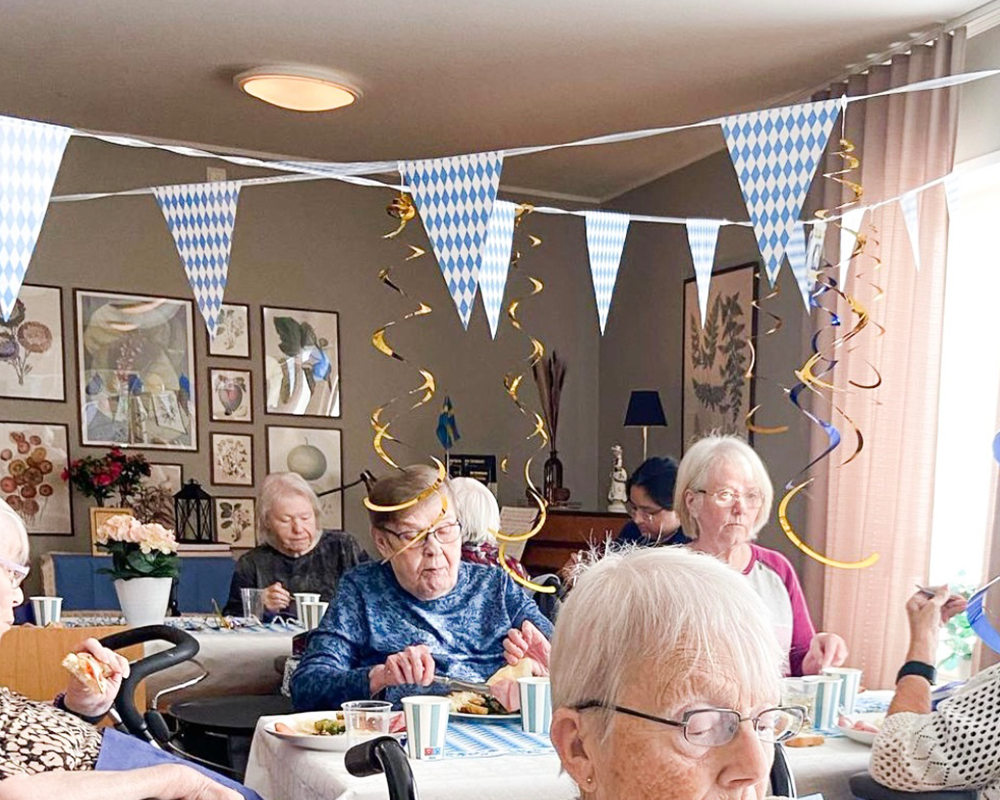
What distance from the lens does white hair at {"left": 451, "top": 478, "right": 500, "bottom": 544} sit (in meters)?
3.47

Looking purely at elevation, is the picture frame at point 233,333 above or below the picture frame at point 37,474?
above

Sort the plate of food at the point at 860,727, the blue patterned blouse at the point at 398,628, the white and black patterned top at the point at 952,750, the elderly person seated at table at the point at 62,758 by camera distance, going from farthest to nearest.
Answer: the blue patterned blouse at the point at 398,628
the plate of food at the point at 860,727
the white and black patterned top at the point at 952,750
the elderly person seated at table at the point at 62,758

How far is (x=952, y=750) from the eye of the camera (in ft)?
5.49

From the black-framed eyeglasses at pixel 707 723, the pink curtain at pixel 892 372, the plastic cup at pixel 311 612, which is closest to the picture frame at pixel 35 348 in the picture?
the plastic cup at pixel 311 612

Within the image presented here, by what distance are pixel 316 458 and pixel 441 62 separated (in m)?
2.42

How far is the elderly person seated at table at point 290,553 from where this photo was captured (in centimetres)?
379

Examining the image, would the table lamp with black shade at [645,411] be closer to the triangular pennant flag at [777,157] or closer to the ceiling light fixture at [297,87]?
the ceiling light fixture at [297,87]

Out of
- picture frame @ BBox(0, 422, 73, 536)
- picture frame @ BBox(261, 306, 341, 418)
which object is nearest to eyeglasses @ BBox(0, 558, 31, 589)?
picture frame @ BBox(0, 422, 73, 536)

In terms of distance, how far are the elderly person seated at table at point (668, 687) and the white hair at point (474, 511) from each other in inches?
89.4

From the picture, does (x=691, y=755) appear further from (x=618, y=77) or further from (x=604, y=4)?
(x=618, y=77)

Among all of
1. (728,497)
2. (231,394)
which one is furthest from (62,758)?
(231,394)

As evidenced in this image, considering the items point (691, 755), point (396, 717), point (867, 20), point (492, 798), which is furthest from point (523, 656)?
point (867, 20)

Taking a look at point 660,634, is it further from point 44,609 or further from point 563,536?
point 563,536

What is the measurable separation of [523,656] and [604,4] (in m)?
2.41
